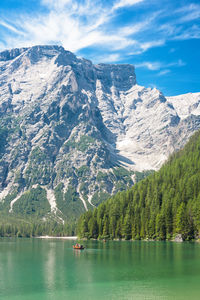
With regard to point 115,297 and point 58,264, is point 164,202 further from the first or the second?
point 115,297

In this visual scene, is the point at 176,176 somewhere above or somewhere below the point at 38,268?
above

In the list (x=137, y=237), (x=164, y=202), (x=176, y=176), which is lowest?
(x=137, y=237)

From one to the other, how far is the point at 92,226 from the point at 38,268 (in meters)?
108

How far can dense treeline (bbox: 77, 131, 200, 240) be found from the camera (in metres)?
140

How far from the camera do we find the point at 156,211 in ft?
514

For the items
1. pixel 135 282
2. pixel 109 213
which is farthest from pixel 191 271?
pixel 109 213

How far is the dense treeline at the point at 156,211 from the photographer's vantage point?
140 meters

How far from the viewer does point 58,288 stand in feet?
178

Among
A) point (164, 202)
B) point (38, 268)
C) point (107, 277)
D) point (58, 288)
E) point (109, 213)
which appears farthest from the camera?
point (109, 213)

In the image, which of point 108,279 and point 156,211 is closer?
point 108,279

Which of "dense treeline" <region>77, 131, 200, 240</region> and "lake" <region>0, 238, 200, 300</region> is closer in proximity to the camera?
"lake" <region>0, 238, 200, 300</region>

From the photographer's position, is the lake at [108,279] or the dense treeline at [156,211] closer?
the lake at [108,279]

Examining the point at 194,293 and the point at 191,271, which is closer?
the point at 194,293

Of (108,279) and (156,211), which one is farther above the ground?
(156,211)
